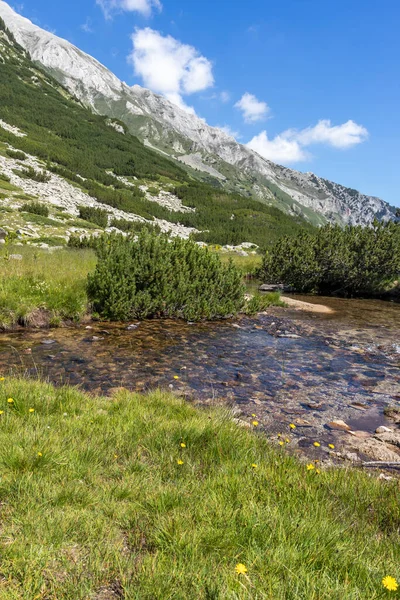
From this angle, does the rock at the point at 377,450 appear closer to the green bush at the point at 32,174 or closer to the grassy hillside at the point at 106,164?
the grassy hillside at the point at 106,164

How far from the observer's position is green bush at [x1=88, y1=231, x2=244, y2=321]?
1164 centimetres

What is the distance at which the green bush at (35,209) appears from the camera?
28.1 meters

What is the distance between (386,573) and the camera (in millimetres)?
2164

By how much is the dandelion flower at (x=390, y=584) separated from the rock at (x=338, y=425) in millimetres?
3744

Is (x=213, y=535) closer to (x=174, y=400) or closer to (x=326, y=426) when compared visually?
(x=174, y=400)

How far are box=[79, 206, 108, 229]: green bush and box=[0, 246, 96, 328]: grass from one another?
21067 millimetres

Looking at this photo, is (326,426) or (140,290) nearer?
(326,426)

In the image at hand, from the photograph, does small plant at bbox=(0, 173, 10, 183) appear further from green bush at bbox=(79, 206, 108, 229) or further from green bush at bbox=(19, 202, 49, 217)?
green bush at bbox=(19, 202, 49, 217)

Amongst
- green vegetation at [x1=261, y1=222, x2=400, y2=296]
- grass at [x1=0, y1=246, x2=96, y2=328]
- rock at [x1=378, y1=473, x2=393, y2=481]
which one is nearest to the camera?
rock at [x1=378, y1=473, x2=393, y2=481]

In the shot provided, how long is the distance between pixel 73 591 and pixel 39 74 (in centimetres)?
11537

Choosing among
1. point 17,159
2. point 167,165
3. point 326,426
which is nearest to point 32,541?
point 326,426

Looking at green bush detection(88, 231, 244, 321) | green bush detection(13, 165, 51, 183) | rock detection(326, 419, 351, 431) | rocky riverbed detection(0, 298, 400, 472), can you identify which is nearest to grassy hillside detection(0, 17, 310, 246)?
green bush detection(13, 165, 51, 183)

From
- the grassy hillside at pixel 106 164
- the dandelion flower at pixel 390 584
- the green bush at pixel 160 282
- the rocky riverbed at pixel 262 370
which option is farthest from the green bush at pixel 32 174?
the dandelion flower at pixel 390 584

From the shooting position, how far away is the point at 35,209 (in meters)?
28.3
